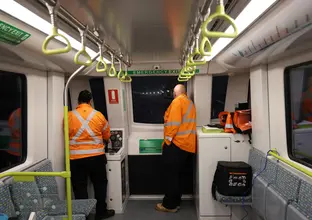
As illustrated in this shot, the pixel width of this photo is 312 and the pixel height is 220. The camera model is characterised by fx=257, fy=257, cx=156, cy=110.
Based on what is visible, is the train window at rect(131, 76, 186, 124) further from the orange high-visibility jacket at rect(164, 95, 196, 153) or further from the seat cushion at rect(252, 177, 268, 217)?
the seat cushion at rect(252, 177, 268, 217)

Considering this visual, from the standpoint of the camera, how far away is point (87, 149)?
12.1 feet

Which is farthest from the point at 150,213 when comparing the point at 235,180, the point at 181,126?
the point at 235,180

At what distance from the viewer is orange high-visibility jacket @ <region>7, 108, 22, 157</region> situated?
10.5 feet

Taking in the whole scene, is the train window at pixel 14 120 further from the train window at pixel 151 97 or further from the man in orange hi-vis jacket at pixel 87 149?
the train window at pixel 151 97

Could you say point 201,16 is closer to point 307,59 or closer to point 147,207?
point 307,59

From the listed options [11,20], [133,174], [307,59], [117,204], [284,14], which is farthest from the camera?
[133,174]

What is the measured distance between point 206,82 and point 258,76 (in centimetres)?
140

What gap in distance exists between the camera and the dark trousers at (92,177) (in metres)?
3.74

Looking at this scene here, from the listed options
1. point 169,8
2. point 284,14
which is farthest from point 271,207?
point 169,8

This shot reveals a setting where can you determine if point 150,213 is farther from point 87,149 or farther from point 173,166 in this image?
point 87,149

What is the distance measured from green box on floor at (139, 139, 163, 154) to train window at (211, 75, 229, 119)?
125cm

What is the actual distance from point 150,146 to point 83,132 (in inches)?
67.4

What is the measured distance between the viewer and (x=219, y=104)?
520cm

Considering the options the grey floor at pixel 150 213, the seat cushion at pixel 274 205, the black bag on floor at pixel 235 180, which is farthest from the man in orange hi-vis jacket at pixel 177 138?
the seat cushion at pixel 274 205
